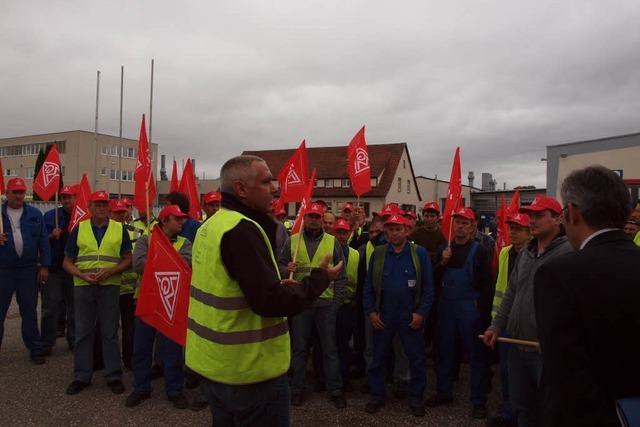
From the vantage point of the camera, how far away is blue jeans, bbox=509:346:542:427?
11.0 feet

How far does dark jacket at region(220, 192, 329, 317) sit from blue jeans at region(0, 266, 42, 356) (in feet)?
17.1

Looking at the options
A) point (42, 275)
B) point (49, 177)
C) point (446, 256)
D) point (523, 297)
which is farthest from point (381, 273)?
point (49, 177)

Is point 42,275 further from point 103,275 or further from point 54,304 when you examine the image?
point 103,275

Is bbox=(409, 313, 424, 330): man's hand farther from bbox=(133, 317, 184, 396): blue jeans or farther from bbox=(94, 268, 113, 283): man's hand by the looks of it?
bbox=(94, 268, 113, 283): man's hand

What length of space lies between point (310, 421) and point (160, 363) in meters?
2.26

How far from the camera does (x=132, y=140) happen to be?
54.6m

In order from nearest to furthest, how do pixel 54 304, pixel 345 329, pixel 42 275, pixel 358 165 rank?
pixel 345 329, pixel 42 275, pixel 54 304, pixel 358 165

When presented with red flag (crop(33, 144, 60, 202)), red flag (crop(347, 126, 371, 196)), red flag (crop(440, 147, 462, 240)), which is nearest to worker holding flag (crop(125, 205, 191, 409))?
red flag (crop(347, 126, 371, 196))

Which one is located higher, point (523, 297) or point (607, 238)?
point (607, 238)

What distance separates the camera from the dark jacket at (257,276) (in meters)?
2.11

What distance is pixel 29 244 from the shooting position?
611cm

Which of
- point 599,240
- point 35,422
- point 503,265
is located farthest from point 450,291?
point 35,422

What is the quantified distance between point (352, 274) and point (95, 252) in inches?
117

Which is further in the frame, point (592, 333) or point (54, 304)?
point (54, 304)
